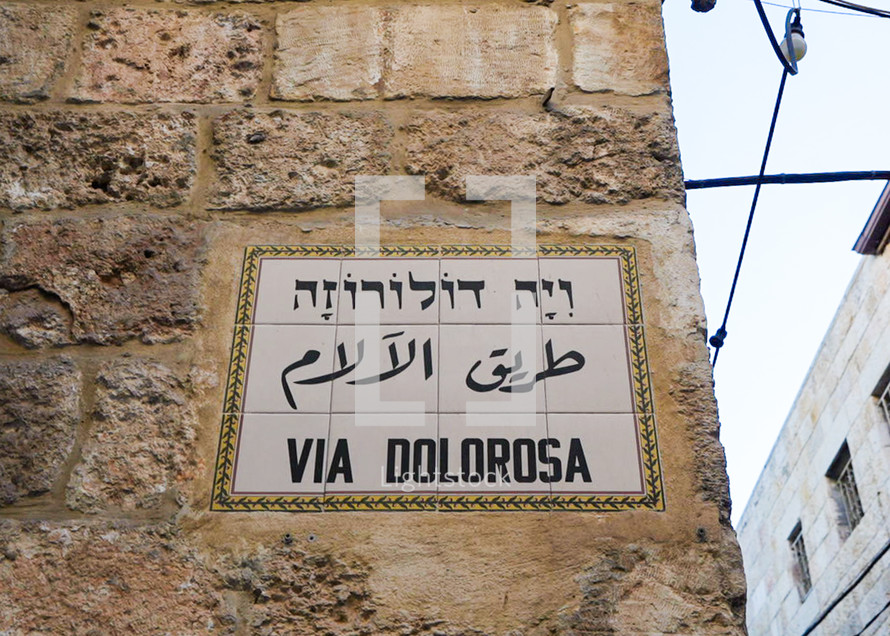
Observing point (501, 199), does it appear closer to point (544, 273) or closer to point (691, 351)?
point (544, 273)

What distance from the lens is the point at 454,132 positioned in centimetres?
208

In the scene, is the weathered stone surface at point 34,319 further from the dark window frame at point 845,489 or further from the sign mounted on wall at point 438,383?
the dark window frame at point 845,489

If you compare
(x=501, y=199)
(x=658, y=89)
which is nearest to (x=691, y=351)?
(x=501, y=199)

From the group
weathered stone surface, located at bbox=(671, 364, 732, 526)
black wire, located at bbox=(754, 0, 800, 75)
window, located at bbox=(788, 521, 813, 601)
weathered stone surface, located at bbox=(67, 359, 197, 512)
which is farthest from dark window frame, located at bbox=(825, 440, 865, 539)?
weathered stone surface, located at bbox=(67, 359, 197, 512)

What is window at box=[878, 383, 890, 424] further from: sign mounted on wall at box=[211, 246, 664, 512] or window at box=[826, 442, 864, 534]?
sign mounted on wall at box=[211, 246, 664, 512]

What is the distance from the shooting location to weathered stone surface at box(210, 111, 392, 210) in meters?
2.00

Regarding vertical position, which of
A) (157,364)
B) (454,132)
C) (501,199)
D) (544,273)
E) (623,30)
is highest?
(623,30)

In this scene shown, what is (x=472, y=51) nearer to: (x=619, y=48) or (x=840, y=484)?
(x=619, y=48)

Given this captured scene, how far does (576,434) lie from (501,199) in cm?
54

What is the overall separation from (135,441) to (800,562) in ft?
34.1

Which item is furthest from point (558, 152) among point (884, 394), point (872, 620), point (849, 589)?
point (849, 589)

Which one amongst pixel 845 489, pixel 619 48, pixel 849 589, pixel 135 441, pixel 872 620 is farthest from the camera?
pixel 845 489

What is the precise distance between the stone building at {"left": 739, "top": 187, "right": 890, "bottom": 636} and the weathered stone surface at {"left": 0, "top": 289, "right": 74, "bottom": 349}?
304 inches

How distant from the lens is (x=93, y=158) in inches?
80.7
